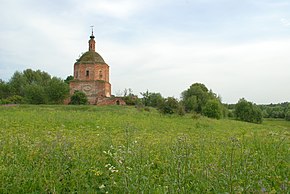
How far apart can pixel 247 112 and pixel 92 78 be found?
37580mm

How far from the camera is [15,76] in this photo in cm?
7144

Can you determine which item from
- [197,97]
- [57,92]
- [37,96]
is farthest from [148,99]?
[37,96]

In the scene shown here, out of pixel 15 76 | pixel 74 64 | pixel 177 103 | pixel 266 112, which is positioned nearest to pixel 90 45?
pixel 74 64

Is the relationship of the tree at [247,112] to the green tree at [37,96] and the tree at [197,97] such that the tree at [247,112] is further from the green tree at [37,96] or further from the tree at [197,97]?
the green tree at [37,96]

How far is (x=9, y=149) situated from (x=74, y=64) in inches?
1949

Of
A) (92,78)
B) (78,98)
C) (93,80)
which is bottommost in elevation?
(78,98)

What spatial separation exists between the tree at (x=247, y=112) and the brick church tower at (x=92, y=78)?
33.1 m

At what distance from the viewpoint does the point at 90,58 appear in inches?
2040

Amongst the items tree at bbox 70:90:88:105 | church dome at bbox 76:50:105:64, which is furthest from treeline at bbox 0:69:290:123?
church dome at bbox 76:50:105:64

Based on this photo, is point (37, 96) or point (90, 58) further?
point (90, 58)

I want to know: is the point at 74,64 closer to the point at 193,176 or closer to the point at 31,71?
the point at 31,71

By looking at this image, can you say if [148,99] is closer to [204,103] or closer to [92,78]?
[204,103]

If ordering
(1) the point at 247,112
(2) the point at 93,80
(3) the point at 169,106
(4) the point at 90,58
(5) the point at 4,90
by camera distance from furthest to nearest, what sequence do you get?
(5) the point at 4,90
(1) the point at 247,112
(4) the point at 90,58
(2) the point at 93,80
(3) the point at 169,106

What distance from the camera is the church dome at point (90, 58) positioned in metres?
51.4
